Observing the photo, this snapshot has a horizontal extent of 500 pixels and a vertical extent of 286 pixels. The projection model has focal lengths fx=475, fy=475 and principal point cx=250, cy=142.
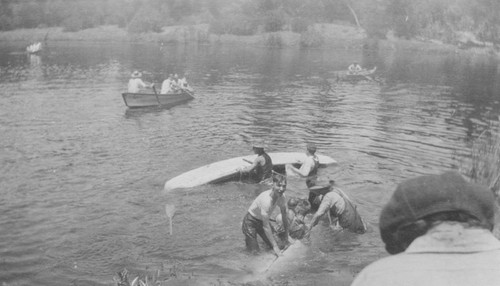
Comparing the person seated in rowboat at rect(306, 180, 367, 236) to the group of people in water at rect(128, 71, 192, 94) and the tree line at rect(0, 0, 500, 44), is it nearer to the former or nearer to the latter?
the group of people in water at rect(128, 71, 192, 94)

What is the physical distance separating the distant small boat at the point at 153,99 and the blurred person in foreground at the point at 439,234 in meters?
24.3

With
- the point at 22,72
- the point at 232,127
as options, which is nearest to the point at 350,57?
the point at 22,72

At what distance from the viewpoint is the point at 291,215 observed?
11180mm

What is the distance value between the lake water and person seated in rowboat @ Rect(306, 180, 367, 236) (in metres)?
0.30

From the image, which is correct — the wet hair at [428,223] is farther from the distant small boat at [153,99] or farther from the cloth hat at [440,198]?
the distant small boat at [153,99]

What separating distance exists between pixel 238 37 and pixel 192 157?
69214 mm

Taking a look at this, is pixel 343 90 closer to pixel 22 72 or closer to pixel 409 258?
pixel 22 72

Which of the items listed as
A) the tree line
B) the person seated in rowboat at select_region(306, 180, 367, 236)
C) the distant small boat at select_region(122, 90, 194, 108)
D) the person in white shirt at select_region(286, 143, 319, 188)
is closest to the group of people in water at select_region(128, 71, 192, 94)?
the distant small boat at select_region(122, 90, 194, 108)

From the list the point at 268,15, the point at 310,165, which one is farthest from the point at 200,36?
the point at 310,165

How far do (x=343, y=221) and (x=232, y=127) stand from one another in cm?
1215

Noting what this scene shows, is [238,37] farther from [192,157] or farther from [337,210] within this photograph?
[337,210]

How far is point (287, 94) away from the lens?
33.0 m

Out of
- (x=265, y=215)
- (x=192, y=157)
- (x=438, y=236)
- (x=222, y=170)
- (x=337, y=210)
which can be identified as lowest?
(x=192, y=157)

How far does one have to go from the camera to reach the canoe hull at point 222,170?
14.6m
